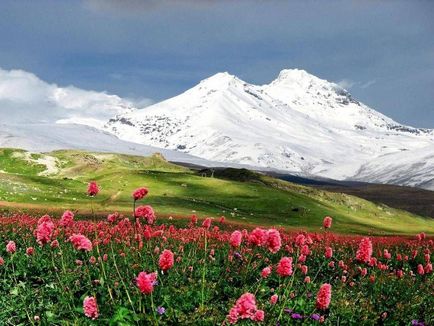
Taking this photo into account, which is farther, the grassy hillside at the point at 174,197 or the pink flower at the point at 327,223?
the grassy hillside at the point at 174,197

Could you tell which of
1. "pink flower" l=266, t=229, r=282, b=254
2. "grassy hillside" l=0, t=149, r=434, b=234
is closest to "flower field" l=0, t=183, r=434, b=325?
"pink flower" l=266, t=229, r=282, b=254

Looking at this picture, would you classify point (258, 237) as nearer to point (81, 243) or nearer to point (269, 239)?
point (269, 239)

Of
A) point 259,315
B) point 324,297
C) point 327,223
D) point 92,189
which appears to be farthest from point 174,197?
point 259,315

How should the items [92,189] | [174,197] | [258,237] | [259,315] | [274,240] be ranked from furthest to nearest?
1. [174,197]
2. [92,189]
3. [258,237]
4. [274,240]
5. [259,315]

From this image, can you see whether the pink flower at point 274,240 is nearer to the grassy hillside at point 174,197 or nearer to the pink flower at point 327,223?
the pink flower at point 327,223

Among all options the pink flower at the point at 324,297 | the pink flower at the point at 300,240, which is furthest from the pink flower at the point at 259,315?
the pink flower at the point at 300,240

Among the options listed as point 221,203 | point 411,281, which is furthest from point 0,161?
point 411,281

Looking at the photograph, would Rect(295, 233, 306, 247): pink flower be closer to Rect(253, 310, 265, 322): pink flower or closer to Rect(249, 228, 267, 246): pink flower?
Rect(249, 228, 267, 246): pink flower

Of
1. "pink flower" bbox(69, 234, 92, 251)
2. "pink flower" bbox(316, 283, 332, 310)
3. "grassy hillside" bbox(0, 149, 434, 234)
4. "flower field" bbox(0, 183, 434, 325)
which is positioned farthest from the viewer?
"grassy hillside" bbox(0, 149, 434, 234)

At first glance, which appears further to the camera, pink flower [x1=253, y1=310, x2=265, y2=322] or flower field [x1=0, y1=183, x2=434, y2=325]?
flower field [x1=0, y1=183, x2=434, y2=325]

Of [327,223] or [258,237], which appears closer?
[258,237]

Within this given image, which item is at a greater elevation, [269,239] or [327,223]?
[327,223]

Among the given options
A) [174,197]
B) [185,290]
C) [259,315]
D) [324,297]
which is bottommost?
[174,197]

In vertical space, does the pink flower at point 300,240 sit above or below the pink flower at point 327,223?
below
